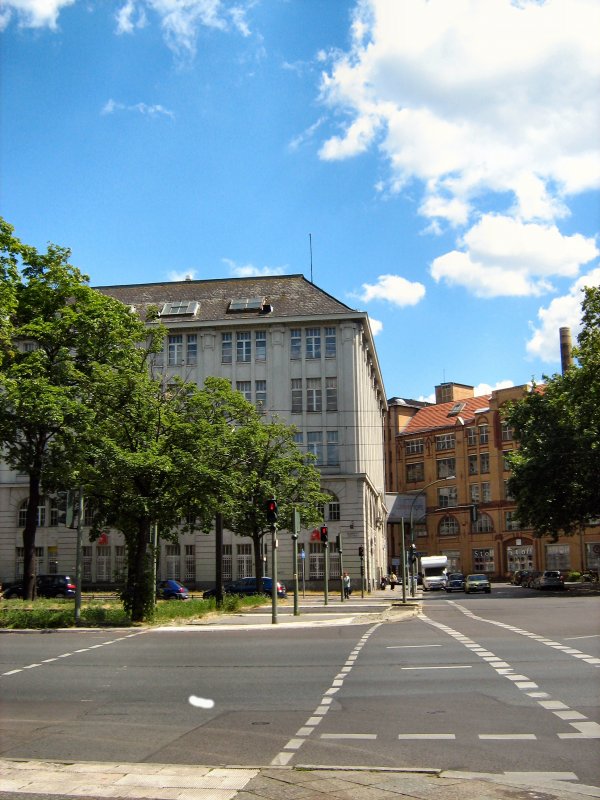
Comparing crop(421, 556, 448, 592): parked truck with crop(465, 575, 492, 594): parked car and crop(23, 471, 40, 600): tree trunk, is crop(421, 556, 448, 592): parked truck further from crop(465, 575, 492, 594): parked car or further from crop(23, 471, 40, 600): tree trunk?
crop(23, 471, 40, 600): tree trunk

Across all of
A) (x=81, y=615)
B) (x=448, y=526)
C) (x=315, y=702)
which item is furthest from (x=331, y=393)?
(x=315, y=702)

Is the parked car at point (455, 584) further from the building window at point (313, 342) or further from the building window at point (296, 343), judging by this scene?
the building window at point (296, 343)

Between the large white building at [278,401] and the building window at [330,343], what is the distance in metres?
0.08

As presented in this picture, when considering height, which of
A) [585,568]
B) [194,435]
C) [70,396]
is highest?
[70,396]

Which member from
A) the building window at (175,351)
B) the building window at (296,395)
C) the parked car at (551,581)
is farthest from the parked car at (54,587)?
the parked car at (551,581)

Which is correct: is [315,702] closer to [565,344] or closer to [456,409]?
[565,344]

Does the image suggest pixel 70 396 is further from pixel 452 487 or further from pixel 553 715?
pixel 452 487

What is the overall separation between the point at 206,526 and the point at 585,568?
197 ft

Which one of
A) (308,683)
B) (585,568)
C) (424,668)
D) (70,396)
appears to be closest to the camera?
(308,683)

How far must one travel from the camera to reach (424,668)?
1427 centimetres

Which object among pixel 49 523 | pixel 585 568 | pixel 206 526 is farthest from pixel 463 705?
pixel 585 568

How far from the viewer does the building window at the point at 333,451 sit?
2491 inches

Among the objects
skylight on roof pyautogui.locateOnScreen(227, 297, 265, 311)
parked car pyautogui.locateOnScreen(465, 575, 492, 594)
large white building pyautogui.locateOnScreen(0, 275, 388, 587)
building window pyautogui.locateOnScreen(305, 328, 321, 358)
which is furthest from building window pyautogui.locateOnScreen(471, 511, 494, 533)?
skylight on roof pyautogui.locateOnScreen(227, 297, 265, 311)

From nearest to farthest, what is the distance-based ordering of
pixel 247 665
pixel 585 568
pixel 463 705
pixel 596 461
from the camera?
pixel 463 705
pixel 247 665
pixel 596 461
pixel 585 568
